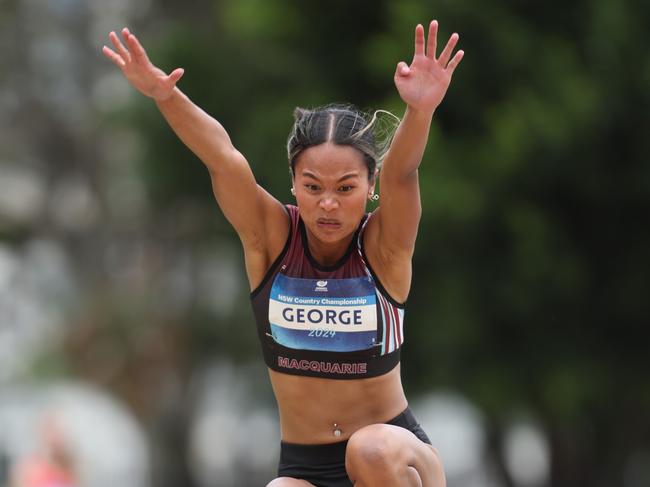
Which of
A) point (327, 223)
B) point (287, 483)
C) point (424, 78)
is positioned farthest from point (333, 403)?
point (424, 78)

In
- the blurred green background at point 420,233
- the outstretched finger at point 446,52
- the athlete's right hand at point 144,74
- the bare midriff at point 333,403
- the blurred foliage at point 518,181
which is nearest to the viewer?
the outstretched finger at point 446,52

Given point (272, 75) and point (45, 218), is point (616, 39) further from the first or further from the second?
point (45, 218)

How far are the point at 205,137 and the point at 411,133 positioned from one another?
847 millimetres

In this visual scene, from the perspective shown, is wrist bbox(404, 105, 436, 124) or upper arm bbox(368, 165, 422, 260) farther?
upper arm bbox(368, 165, 422, 260)

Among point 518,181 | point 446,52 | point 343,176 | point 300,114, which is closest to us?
point 446,52

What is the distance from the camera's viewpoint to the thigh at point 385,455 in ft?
17.0

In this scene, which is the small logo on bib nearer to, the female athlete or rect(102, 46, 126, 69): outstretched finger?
the female athlete

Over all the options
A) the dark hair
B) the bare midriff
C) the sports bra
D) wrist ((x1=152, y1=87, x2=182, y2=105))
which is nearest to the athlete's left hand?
the dark hair

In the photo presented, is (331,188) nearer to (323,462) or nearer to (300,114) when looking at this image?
(300,114)

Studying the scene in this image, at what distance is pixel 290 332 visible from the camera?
546cm

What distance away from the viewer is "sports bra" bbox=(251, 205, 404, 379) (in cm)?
541

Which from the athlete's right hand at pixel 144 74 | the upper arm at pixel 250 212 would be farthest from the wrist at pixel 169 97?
the upper arm at pixel 250 212

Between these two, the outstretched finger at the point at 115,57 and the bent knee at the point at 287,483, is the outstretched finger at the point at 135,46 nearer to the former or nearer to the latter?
the outstretched finger at the point at 115,57

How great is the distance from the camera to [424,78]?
5.21 m
